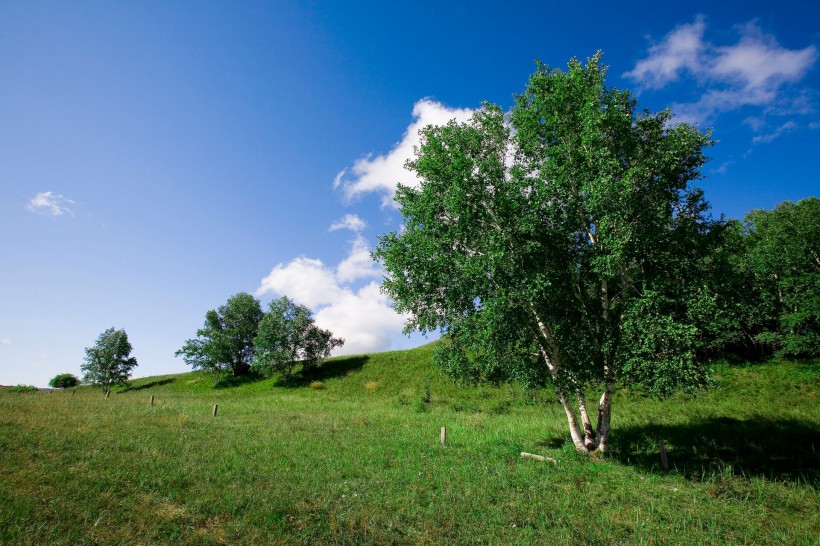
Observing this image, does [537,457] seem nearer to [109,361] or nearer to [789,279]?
[789,279]

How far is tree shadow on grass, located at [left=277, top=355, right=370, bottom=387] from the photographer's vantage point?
58.4m

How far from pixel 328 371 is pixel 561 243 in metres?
50.2

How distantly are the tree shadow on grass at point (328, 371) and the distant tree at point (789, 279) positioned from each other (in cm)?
5140

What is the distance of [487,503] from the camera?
12.9 meters

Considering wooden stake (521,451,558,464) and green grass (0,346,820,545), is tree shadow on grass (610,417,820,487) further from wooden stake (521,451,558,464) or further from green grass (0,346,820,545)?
wooden stake (521,451,558,464)

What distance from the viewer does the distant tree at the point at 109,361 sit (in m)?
73.9

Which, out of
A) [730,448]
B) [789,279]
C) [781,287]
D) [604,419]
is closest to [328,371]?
[604,419]

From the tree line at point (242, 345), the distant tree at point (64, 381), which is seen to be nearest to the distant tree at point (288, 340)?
the tree line at point (242, 345)

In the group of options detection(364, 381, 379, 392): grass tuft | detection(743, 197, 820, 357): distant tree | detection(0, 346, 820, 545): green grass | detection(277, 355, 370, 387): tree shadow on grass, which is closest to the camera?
detection(0, 346, 820, 545): green grass

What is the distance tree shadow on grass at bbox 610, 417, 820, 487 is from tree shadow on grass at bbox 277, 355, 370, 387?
43052 mm

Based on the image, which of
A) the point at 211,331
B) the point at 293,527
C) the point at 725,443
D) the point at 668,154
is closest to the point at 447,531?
the point at 293,527

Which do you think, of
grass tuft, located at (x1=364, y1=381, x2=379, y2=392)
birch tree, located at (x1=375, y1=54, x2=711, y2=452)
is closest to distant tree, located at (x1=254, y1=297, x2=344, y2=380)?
grass tuft, located at (x1=364, y1=381, x2=379, y2=392)

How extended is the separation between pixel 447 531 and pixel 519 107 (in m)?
20.5

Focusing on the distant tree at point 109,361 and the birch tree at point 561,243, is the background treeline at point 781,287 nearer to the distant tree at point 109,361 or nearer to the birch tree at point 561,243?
the birch tree at point 561,243
